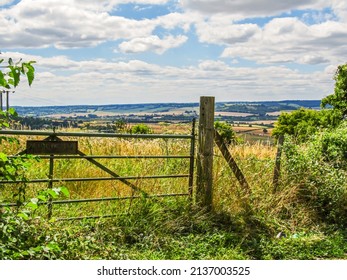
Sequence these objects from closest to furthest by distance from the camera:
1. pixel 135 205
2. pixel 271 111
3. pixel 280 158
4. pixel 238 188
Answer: pixel 135 205, pixel 238 188, pixel 280 158, pixel 271 111

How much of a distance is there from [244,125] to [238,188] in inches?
1890

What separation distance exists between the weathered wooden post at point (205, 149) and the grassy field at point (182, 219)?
8.3 inches

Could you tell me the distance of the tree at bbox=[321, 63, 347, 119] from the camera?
24906 mm

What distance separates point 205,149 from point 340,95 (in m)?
19.2

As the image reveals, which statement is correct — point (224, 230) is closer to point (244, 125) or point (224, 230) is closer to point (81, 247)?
point (81, 247)

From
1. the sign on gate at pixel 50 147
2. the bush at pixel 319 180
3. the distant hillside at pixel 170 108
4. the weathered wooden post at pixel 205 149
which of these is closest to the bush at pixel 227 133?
the weathered wooden post at pixel 205 149

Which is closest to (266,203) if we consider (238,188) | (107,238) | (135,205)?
(238,188)

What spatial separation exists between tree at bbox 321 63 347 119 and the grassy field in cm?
1679

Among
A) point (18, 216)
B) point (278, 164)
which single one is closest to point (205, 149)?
point (278, 164)

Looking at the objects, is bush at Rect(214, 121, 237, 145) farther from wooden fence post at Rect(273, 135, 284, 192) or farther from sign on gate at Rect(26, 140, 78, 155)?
sign on gate at Rect(26, 140, 78, 155)

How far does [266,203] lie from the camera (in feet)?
28.5

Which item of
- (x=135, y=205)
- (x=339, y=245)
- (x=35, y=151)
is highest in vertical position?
(x=35, y=151)

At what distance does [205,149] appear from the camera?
8312 mm

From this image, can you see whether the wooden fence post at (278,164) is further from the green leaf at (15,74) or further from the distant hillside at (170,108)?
the distant hillside at (170,108)
